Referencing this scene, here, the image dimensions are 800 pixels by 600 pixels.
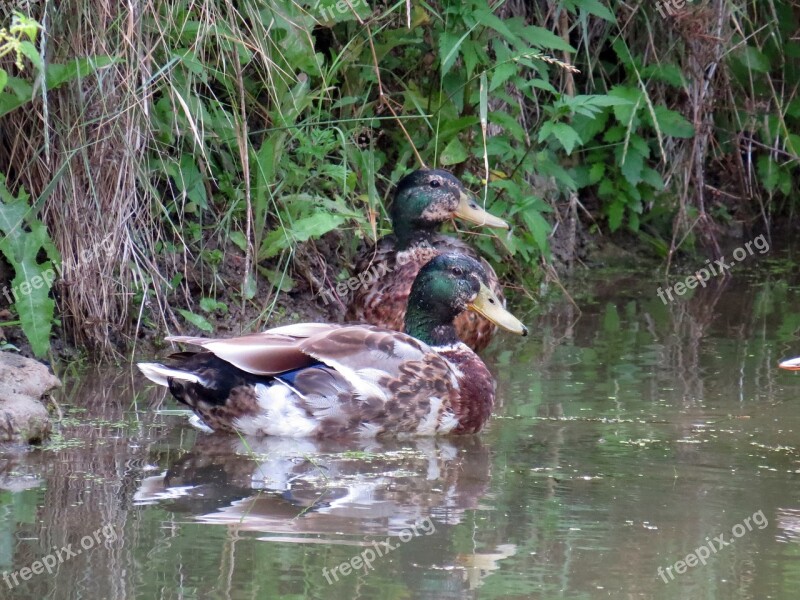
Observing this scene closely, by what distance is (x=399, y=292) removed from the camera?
742 cm

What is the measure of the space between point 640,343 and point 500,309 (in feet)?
4.56

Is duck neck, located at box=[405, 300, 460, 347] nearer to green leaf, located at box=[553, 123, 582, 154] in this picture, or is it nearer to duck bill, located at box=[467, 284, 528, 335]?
duck bill, located at box=[467, 284, 528, 335]

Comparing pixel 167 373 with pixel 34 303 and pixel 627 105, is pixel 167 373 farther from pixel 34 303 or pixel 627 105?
pixel 627 105

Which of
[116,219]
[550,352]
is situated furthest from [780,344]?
[116,219]

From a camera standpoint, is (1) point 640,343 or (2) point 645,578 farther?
(1) point 640,343

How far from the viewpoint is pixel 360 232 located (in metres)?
7.75

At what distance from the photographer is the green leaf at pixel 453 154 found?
26.8 ft

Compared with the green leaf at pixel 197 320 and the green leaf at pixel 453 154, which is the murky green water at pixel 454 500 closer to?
the green leaf at pixel 197 320

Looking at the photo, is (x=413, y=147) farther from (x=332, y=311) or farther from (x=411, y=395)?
(x=411, y=395)
